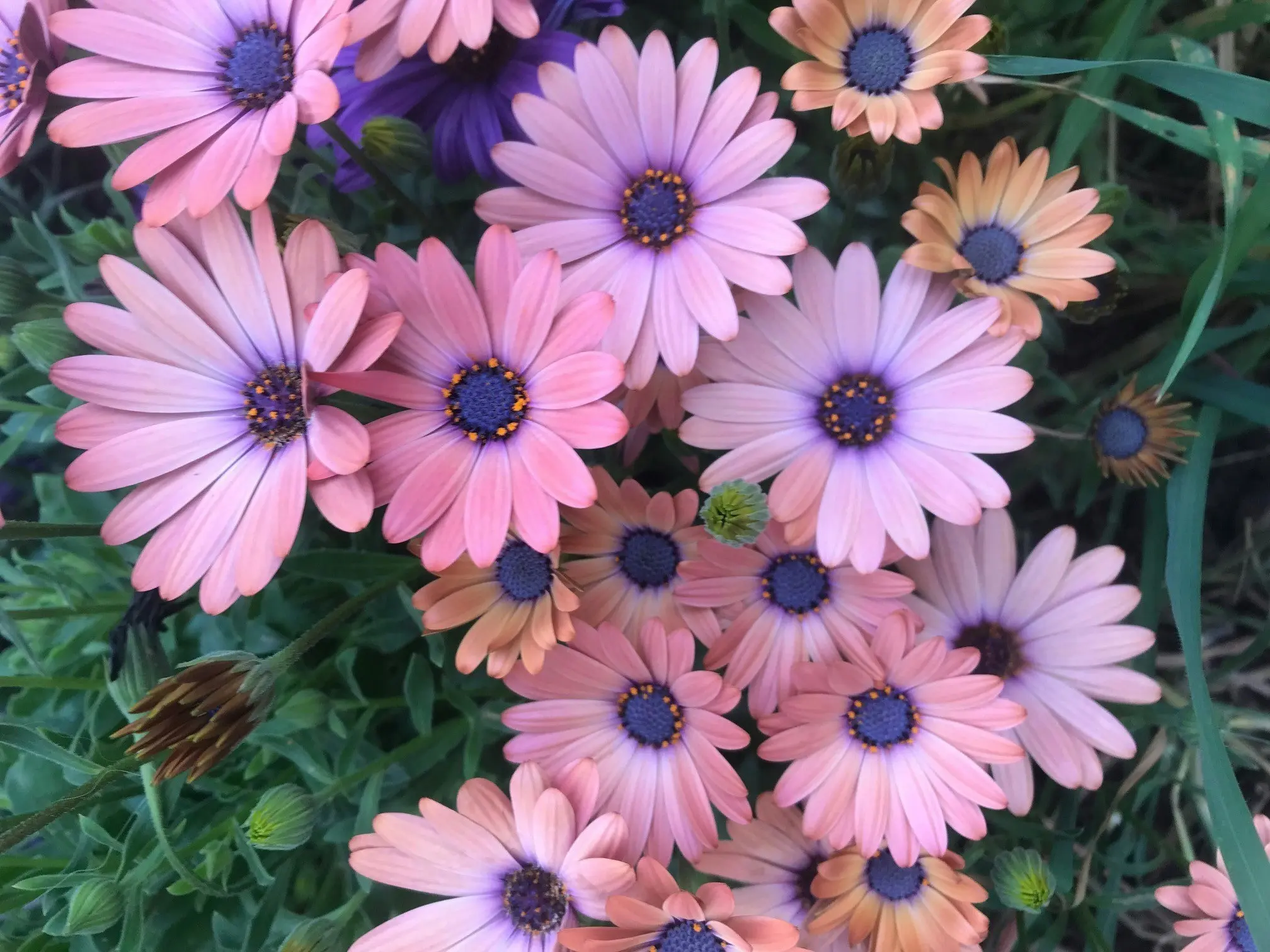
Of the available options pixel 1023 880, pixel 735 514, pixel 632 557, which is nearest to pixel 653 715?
pixel 632 557

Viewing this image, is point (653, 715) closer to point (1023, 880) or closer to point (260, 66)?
point (1023, 880)

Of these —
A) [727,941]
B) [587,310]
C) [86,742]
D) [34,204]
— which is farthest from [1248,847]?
[34,204]

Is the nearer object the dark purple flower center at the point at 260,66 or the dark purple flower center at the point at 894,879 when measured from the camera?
the dark purple flower center at the point at 260,66

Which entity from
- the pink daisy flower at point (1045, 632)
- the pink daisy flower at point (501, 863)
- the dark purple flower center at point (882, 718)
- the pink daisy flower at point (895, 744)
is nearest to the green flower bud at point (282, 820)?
the pink daisy flower at point (501, 863)

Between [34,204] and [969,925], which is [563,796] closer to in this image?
[969,925]

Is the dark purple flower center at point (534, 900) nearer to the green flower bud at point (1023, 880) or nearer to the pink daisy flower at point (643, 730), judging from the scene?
the pink daisy flower at point (643, 730)

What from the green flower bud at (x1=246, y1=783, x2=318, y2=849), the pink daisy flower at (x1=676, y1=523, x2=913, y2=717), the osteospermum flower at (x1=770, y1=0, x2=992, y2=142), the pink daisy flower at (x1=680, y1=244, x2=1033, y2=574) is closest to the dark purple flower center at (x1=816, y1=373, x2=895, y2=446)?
the pink daisy flower at (x1=680, y1=244, x2=1033, y2=574)

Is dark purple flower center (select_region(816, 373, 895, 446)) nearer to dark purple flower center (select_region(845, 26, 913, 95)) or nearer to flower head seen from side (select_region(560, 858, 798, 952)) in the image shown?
dark purple flower center (select_region(845, 26, 913, 95))
